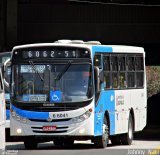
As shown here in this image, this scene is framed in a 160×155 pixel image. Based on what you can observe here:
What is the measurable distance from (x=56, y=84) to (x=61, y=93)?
0.28m

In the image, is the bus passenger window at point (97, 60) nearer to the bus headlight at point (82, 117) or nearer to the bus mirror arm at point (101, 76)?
the bus mirror arm at point (101, 76)

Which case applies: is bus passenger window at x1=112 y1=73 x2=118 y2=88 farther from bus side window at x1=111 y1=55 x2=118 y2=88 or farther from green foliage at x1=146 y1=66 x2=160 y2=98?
green foliage at x1=146 y1=66 x2=160 y2=98

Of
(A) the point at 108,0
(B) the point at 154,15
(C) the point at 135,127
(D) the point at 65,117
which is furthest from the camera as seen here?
(A) the point at 108,0

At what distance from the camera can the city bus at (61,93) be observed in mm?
23609

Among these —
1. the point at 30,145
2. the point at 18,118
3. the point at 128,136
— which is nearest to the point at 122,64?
the point at 128,136

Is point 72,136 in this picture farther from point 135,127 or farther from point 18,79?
point 135,127

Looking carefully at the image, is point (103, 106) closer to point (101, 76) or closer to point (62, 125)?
point (101, 76)

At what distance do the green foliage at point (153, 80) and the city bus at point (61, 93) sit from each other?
43.1 meters

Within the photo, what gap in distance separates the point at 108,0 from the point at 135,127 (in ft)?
81.1

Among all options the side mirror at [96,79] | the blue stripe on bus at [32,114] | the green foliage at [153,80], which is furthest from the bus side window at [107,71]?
the green foliage at [153,80]

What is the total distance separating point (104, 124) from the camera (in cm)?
2452

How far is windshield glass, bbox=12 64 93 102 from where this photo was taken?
2370 cm

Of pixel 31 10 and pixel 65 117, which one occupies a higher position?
pixel 31 10

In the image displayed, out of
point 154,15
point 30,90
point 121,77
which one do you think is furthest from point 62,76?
point 154,15
